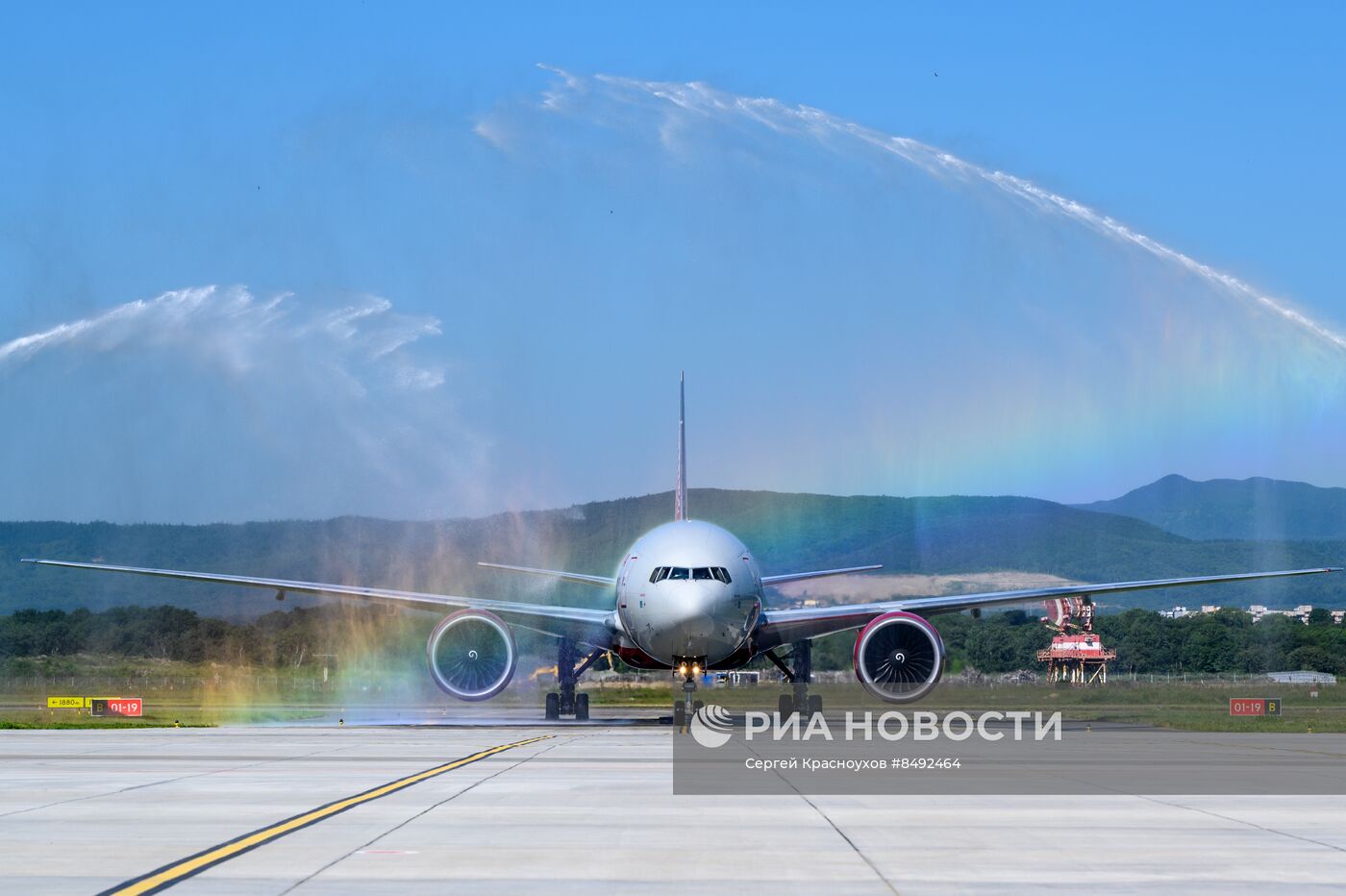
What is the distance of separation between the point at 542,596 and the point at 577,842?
3859 cm

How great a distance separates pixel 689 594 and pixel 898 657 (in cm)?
685

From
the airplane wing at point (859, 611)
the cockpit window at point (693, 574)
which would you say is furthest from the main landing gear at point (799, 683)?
the cockpit window at point (693, 574)

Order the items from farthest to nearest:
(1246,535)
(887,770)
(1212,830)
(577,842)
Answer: (1246,535), (887,770), (1212,830), (577,842)

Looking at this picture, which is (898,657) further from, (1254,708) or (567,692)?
(1254,708)

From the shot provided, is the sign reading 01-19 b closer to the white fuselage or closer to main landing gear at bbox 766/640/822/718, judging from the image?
the white fuselage

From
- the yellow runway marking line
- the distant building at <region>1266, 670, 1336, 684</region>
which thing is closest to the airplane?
the yellow runway marking line

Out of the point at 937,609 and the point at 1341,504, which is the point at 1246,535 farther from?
the point at 1341,504

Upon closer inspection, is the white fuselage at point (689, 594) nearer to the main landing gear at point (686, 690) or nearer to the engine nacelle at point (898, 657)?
the main landing gear at point (686, 690)

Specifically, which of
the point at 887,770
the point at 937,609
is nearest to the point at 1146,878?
the point at 887,770

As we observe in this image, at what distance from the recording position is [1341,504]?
110m

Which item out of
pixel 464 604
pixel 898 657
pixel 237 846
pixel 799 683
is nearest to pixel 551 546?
pixel 464 604

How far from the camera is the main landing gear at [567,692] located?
4241cm

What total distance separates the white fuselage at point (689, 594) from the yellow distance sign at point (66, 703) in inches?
757

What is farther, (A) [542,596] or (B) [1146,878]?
(A) [542,596]
